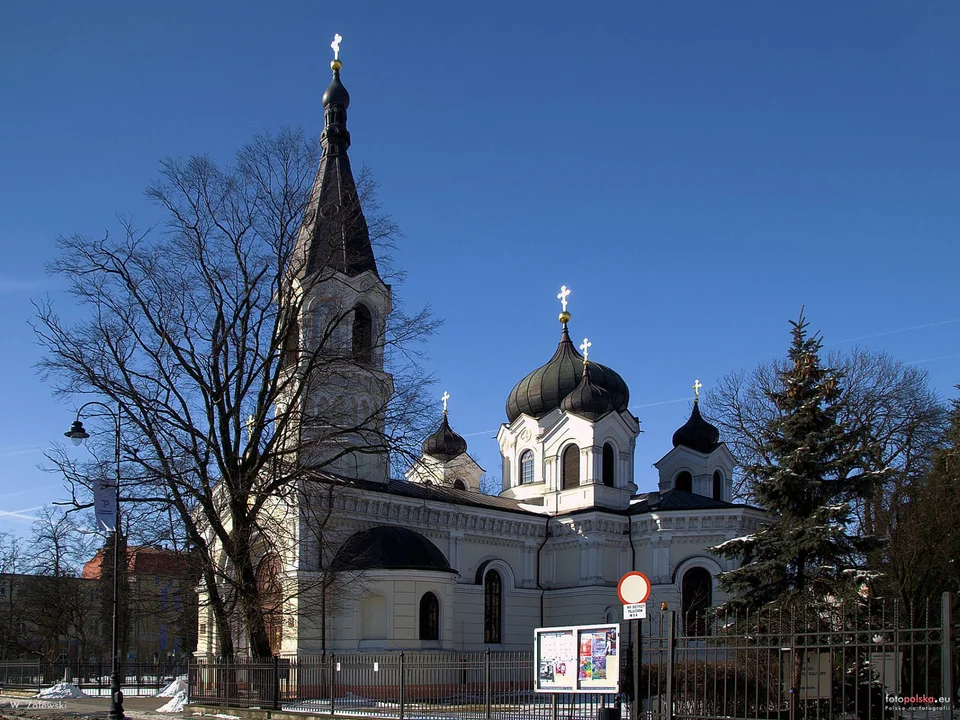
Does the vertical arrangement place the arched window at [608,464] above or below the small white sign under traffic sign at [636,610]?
above

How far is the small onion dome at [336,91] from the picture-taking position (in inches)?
1513

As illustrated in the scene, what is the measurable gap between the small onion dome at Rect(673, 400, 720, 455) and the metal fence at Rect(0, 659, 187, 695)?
23929mm

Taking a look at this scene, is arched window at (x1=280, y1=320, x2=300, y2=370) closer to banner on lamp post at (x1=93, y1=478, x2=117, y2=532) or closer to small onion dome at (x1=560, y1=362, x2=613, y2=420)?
banner on lamp post at (x1=93, y1=478, x2=117, y2=532)

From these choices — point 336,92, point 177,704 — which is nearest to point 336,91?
point 336,92

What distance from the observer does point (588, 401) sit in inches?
1726

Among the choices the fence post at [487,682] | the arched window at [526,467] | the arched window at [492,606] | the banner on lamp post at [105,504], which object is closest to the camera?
the fence post at [487,682]

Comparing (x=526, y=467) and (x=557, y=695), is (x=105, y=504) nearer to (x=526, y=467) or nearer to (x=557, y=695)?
(x=557, y=695)

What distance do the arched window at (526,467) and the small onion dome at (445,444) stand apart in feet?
13.9

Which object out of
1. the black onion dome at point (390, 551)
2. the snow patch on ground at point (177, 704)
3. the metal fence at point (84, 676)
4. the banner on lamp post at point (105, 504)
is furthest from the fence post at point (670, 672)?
the metal fence at point (84, 676)

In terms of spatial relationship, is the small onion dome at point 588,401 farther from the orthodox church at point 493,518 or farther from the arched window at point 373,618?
the arched window at point 373,618

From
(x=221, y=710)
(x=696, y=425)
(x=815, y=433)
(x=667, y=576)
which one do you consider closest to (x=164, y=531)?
(x=221, y=710)

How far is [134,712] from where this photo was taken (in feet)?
86.6

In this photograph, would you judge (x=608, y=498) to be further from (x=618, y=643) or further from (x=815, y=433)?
(x=618, y=643)

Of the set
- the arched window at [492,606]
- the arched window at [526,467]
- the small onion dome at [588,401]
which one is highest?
the small onion dome at [588,401]
